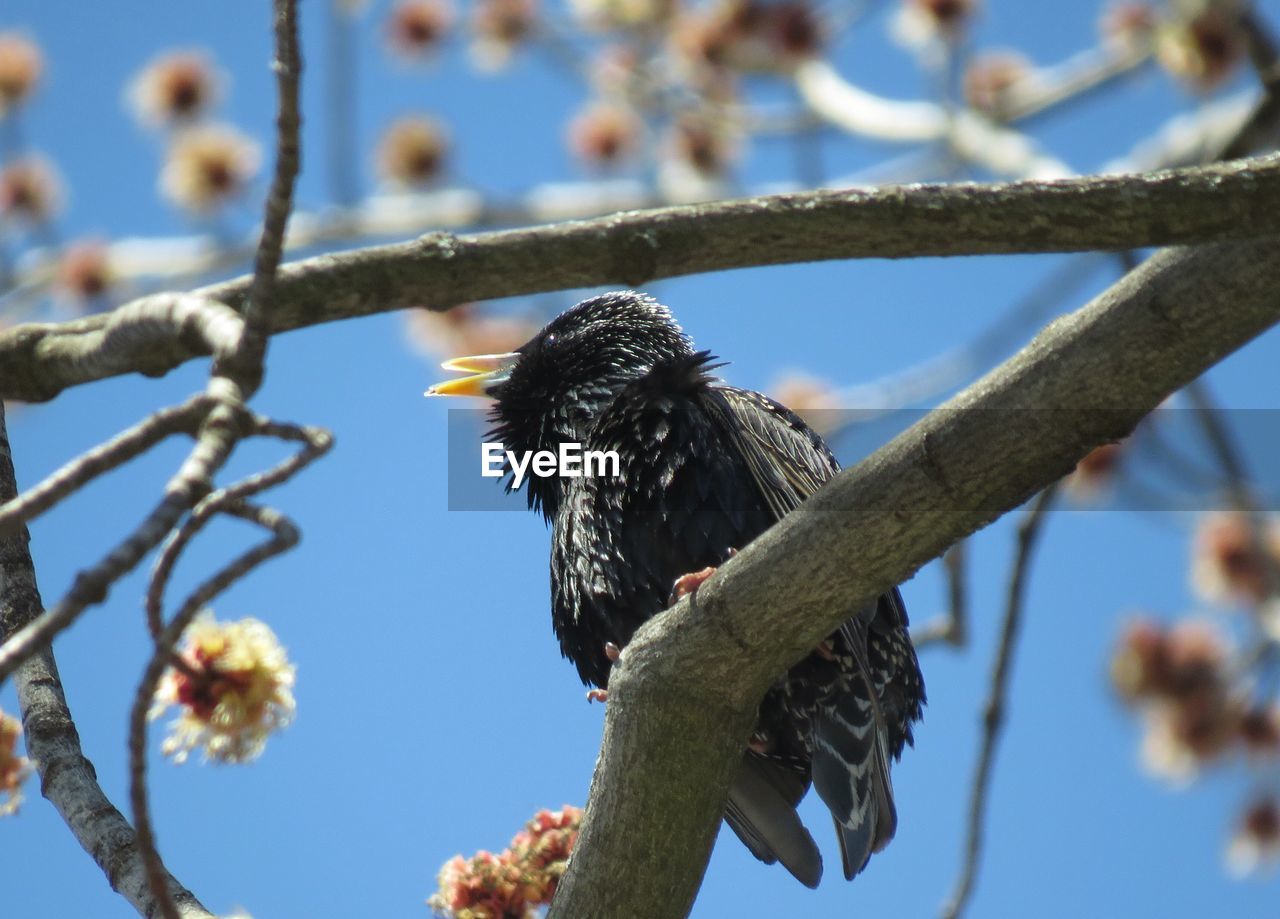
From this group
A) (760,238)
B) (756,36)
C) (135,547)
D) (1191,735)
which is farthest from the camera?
(756,36)

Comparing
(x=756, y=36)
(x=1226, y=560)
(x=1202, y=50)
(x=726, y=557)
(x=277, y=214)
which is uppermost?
(x=756, y=36)

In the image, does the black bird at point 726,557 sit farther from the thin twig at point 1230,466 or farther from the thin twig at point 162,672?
the thin twig at point 162,672

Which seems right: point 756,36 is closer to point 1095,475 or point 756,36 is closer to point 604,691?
point 1095,475

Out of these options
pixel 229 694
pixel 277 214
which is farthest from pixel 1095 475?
pixel 277 214

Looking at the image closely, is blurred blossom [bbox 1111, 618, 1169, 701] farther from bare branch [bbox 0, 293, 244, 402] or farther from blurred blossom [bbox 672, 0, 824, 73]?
bare branch [bbox 0, 293, 244, 402]

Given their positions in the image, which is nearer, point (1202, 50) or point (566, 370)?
point (566, 370)

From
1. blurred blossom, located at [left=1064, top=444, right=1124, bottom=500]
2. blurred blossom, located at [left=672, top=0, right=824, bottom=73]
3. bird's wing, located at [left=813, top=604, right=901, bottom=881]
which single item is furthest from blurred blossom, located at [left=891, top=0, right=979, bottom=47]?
bird's wing, located at [left=813, top=604, right=901, bottom=881]

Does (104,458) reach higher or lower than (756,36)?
lower
